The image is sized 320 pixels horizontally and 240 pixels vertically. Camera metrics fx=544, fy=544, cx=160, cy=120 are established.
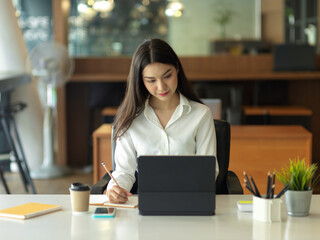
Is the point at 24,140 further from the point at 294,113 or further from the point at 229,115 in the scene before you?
the point at 294,113

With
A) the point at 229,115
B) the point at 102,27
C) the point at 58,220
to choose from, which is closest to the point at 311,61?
the point at 229,115

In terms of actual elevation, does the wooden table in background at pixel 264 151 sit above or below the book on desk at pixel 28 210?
below

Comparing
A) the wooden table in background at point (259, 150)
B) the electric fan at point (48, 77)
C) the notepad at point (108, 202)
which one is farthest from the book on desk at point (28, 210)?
the electric fan at point (48, 77)

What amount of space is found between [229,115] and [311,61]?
2325mm

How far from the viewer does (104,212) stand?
1.77 m

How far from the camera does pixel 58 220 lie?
1710mm

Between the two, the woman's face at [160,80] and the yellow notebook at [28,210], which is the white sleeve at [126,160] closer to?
the woman's face at [160,80]

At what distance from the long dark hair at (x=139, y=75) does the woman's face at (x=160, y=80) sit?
0.03m

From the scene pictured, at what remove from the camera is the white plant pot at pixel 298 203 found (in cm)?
175

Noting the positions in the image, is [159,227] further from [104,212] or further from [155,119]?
[155,119]

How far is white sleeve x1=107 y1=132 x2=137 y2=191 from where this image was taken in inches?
89.8

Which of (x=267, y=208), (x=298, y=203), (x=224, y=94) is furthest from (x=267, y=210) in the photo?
(x=224, y=94)

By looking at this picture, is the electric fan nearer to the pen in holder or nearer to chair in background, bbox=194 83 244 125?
chair in background, bbox=194 83 244 125

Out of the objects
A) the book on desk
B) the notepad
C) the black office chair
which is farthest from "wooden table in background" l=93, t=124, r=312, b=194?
the book on desk
